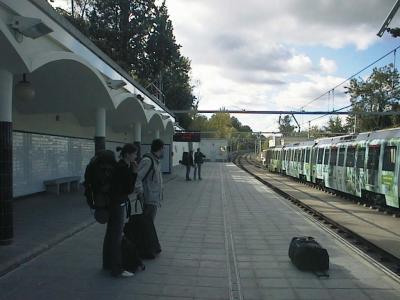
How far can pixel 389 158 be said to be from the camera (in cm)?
1598

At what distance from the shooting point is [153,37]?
50.9 metres

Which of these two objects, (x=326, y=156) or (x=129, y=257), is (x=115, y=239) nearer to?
(x=129, y=257)

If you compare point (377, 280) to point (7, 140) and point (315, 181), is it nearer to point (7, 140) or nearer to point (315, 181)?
point (7, 140)

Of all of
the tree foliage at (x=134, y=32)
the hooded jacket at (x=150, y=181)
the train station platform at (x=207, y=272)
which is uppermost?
the tree foliage at (x=134, y=32)

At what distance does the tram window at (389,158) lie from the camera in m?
15.5

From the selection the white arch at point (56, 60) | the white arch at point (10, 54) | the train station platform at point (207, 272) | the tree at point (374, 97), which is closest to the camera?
the train station platform at point (207, 272)

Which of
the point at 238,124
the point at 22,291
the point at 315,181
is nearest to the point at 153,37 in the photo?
the point at 315,181

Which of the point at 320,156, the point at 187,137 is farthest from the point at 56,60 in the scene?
the point at 187,137

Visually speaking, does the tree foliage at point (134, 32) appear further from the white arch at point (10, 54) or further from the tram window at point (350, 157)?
the white arch at point (10, 54)

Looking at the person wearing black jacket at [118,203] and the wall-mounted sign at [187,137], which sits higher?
the wall-mounted sign at [187,137]

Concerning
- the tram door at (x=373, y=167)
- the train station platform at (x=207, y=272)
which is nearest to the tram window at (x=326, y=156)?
the tram door at (x=373, y=167)

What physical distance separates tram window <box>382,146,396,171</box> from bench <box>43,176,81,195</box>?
1074cm

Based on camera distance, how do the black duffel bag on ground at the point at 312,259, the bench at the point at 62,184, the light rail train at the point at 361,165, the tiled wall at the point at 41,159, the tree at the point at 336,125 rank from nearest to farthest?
the black duffel bag on ground at the point at 312,259, the tiled wall at the point at 41,159, the light rail train at the point at 361,165, the bench at the point at 62,184, the tree at the point at 336,125

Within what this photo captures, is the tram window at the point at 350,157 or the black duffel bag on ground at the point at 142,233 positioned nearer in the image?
the black duffel bag on ground at the point at 142,233
